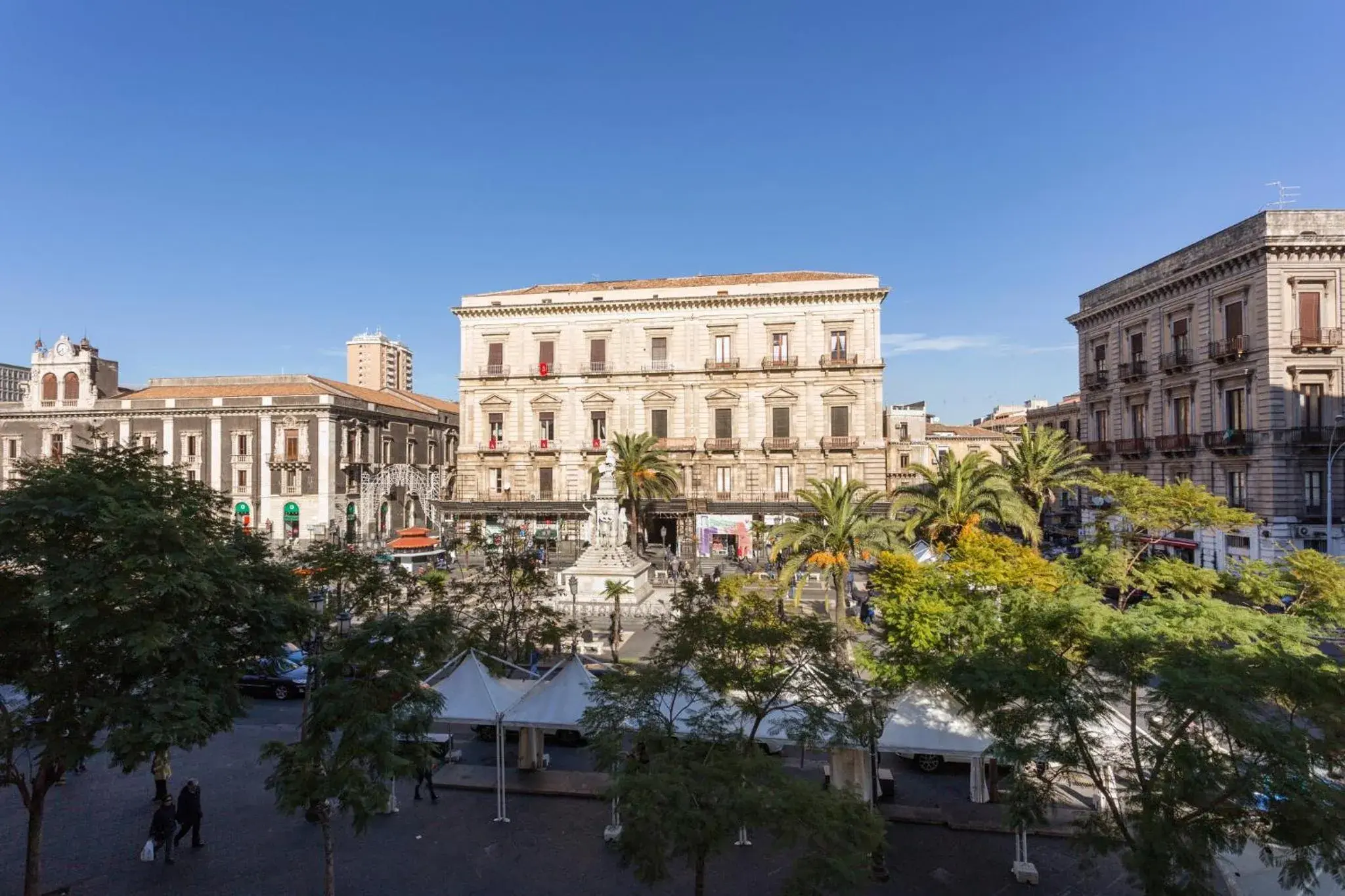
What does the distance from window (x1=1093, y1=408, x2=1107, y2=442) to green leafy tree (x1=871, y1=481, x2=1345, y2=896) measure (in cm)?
3198

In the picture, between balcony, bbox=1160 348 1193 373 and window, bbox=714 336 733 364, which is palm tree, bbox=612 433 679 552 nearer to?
window, bbox=714 336 733 364

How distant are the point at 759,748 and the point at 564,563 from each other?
1152 inches

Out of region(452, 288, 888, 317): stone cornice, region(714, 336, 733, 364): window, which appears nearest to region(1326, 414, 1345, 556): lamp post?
region(452, 288, 888, 317): stone cornice

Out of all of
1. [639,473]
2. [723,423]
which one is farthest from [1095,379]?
[639,473]

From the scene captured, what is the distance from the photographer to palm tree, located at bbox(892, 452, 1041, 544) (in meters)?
24.3

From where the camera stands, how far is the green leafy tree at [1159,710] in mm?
7043

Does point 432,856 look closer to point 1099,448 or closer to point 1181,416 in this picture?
point 1181,416

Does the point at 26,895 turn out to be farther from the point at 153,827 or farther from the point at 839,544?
the point at 839,544

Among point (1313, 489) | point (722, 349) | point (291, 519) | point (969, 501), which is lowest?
point (291, 519)

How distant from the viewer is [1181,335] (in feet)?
116

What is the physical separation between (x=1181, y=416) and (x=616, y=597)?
29.2m

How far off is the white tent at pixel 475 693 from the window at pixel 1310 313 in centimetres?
3342

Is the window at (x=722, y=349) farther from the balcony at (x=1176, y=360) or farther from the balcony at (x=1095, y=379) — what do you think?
the balcony at (x=1176, y=360)

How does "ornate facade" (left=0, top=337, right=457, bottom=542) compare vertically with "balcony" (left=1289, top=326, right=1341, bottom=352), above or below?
below
